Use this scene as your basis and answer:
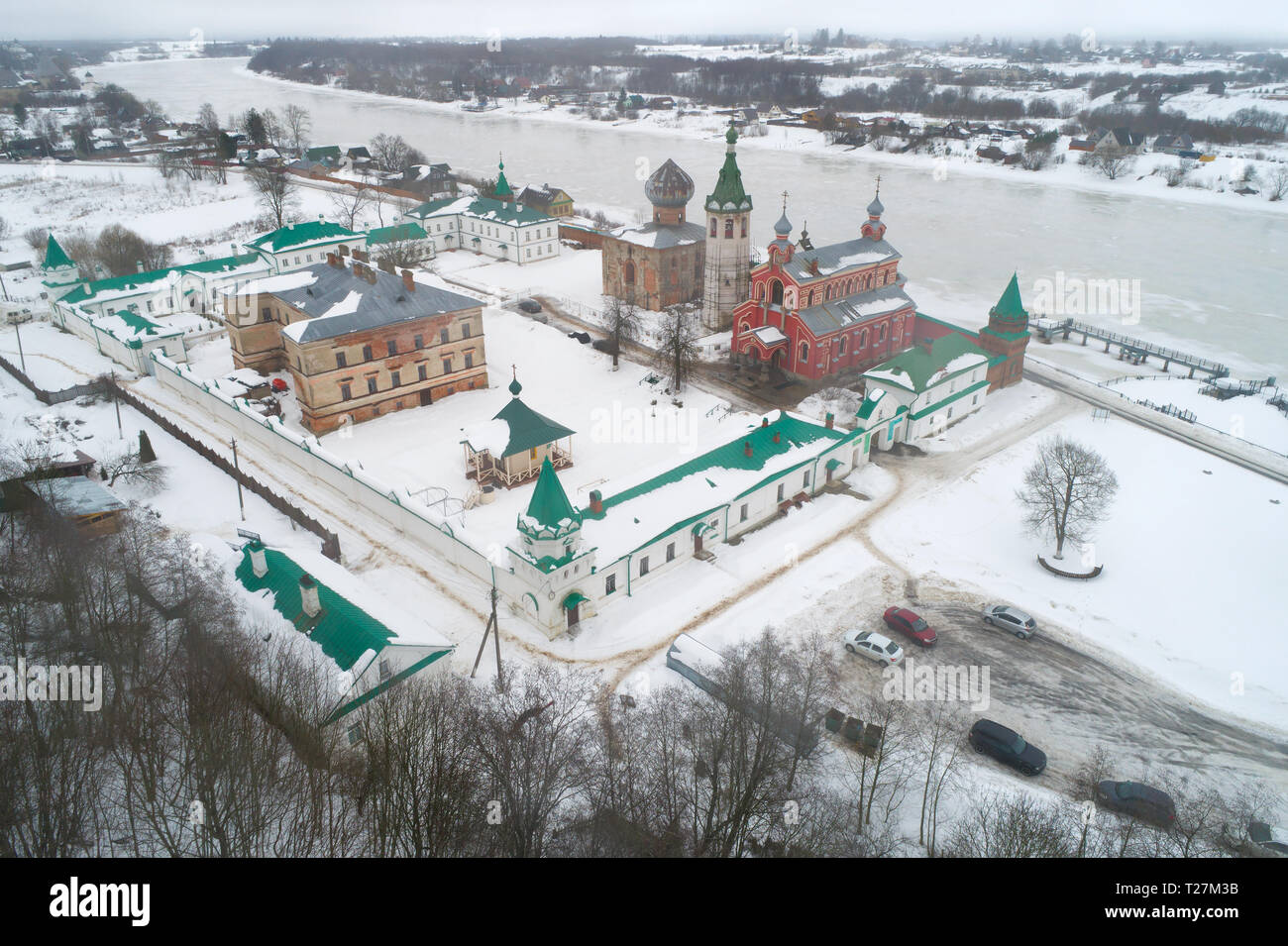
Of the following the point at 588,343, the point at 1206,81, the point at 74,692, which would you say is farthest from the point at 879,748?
the point at 1206,81

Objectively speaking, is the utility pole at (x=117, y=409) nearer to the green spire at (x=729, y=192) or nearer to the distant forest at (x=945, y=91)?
the green spire at (x=729, y=192)

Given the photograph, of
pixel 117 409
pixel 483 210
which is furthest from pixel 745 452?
pixel 483 210

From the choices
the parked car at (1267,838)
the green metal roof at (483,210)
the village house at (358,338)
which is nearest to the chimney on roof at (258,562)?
the village house at (358,338)

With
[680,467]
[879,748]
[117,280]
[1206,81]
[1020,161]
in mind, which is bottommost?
[879,748]

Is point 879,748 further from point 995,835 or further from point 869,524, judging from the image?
point 869,524

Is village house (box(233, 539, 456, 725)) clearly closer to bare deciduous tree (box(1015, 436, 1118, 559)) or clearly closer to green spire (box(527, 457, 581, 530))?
green spire (box(527, 457, 581, 530))

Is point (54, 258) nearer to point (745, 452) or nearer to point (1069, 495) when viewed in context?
point (745, 452)
